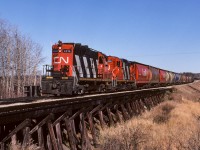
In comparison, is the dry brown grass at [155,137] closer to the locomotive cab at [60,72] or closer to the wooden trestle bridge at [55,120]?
the wooden trestle bridge at [55,120]

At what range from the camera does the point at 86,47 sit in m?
18.7

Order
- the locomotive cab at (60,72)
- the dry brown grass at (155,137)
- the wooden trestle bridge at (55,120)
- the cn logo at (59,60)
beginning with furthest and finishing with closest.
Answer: the cn logo at (59,60) < the locomotive cab at (60,72) < the dry brown grass at (155,137) < the wooden trestle bridge at (55,120)

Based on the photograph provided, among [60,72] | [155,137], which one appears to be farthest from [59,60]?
[155,137]

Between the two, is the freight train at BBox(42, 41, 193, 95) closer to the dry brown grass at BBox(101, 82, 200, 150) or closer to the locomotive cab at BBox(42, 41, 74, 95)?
the locomotive cab at BBox(42, 41, 74, 95)

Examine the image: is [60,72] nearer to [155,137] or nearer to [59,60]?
[59,60]

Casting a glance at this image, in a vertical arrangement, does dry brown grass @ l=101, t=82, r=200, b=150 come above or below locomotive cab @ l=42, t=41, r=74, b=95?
below

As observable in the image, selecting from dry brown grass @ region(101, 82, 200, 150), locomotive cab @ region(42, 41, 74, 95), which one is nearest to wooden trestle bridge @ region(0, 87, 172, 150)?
dry brown grass @ region(101, 82, 200, 150)

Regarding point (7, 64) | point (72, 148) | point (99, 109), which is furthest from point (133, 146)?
point (7, 64)

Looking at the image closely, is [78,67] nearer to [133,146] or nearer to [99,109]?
[99,109]

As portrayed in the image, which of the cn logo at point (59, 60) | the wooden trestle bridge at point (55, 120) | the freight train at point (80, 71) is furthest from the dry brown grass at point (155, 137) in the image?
the cn logo at point (59, 60)

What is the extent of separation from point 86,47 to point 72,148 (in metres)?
10.6

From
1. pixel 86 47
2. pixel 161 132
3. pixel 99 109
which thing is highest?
pixel 86 47

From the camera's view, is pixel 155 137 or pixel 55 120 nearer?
pixel 55 120

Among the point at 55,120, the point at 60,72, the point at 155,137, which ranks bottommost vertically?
the point at 155,137
